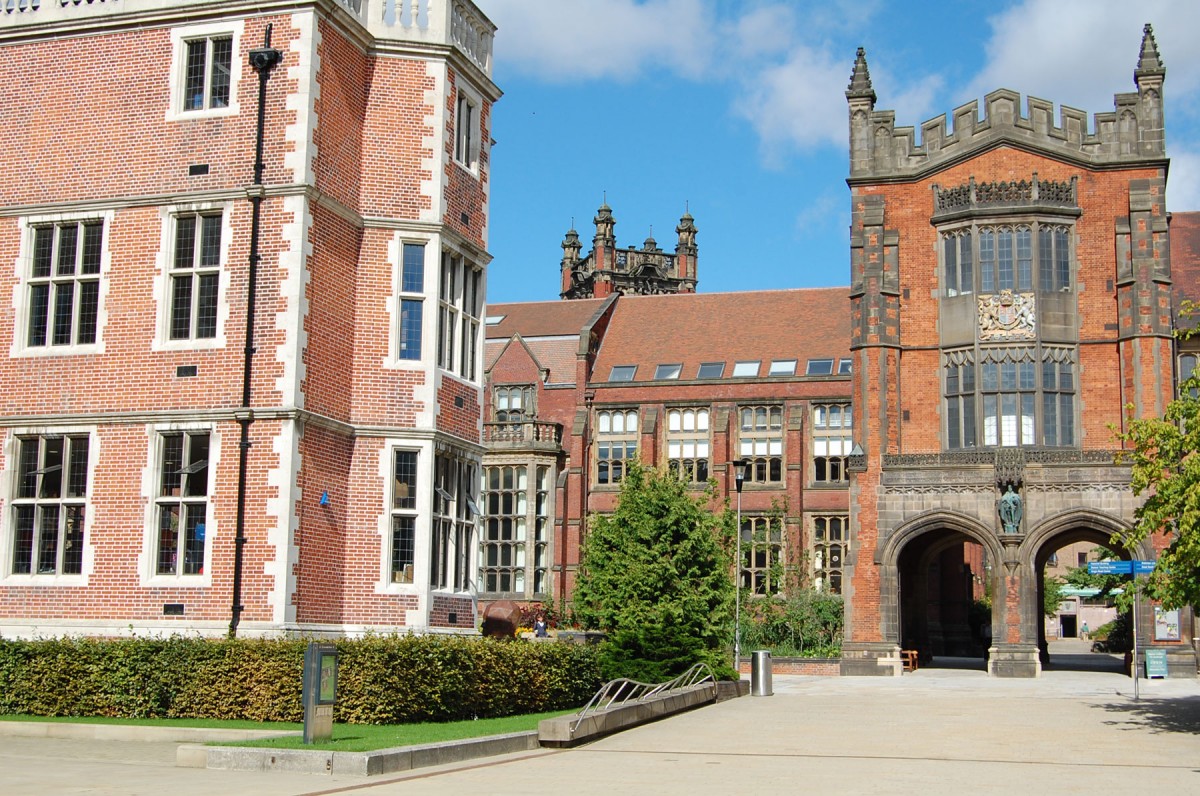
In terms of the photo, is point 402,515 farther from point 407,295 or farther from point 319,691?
point 319,691

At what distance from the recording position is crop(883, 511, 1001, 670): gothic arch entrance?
40.2 metres

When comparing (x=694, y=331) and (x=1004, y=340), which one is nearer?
(x=1004, y=340)

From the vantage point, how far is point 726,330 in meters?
59.8

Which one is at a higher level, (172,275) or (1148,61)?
(1148,61)

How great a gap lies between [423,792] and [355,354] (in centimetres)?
966

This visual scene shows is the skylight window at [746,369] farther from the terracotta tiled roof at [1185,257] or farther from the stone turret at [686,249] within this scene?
the stone turret at [686,249]

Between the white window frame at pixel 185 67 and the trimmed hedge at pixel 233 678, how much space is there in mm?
7731

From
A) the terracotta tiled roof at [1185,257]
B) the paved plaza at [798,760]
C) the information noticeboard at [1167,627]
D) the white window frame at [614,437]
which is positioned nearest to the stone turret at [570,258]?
the white window frame at [614,437]

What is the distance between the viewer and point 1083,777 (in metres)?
15.1

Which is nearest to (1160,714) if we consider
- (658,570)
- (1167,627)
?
(658,570)

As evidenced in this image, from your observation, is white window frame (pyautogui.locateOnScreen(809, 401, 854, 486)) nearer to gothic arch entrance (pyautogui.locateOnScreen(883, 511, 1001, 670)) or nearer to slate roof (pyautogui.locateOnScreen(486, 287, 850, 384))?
slate roof (pyautogui.locateOnScreen(486, 287, 850, 384))

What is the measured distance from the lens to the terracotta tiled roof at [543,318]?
2468 inches

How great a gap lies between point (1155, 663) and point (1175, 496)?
16.0m

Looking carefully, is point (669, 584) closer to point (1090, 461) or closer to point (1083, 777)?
point (1090, 461)
